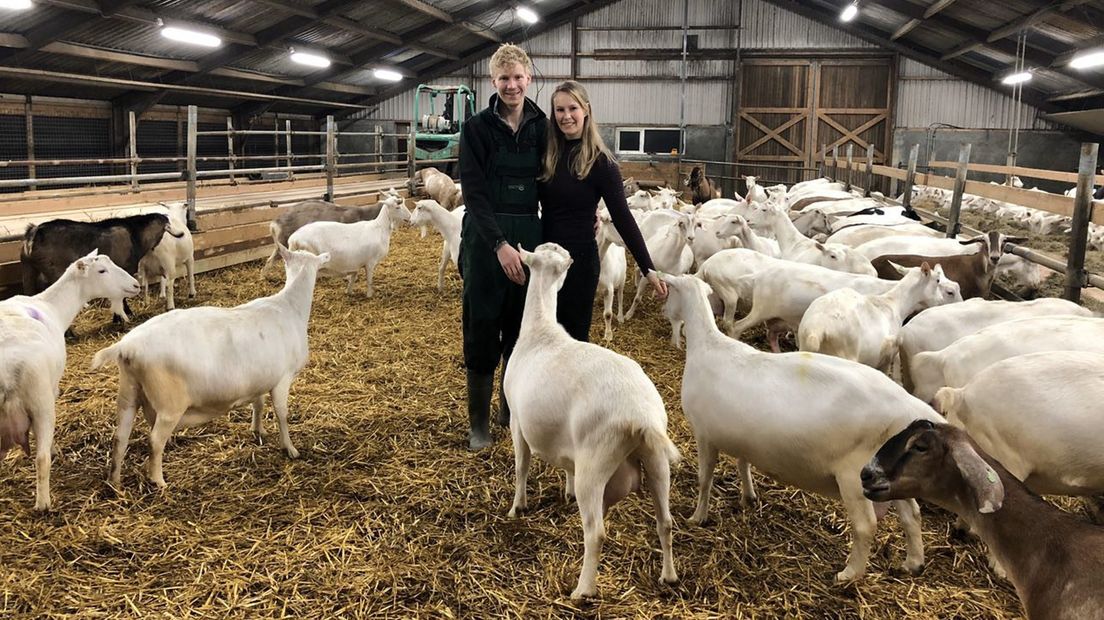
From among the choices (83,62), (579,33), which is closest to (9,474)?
(83,62)

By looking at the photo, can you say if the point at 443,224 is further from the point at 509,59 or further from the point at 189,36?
the point at 189,36

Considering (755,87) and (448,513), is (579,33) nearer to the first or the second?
(755,87)

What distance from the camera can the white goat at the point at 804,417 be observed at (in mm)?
3146

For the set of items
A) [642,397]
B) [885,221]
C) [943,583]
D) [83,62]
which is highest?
[83,62]

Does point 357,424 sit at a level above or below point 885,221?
below

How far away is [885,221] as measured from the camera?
32.5 ft

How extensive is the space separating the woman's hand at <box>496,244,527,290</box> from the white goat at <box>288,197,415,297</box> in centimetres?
511

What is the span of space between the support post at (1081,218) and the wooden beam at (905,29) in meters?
16.7

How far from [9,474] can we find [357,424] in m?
1.88

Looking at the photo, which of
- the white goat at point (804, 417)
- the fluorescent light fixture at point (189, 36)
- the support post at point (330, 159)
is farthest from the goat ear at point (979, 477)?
the fluorescent light fixture at point (189, 36)

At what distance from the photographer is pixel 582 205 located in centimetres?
433

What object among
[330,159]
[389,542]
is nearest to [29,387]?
[389,542]

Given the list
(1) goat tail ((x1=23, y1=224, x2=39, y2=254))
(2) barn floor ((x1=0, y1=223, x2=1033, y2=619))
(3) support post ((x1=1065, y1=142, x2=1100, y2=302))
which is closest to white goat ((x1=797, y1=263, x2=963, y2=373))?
(2) barn floor ((x1=0, y1=223, x2=1033, y2=619))

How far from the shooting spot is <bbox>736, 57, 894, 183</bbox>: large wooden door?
2533 centimetres
